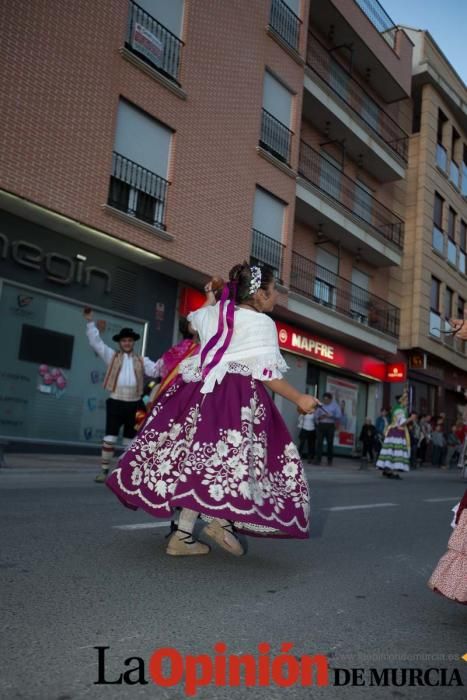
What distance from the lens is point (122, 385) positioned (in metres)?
8.34

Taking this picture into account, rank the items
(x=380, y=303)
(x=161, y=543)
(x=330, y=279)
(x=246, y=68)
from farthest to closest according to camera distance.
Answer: (x=380, y=303) < (x=330, y=279) < (x=246, y=68) < (x=161, y=543)

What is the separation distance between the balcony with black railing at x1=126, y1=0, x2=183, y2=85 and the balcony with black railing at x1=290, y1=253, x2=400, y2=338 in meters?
7.56

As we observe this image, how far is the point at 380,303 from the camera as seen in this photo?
25359 millimetres

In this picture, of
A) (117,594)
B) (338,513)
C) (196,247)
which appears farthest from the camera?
(196,247)

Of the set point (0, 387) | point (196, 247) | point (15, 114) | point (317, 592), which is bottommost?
point (317, 592)

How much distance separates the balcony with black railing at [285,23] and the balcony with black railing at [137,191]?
703cm

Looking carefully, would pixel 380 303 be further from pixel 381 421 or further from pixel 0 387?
pixel 0 387

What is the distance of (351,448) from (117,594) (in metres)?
21.6

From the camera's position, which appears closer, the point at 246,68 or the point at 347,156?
the point at 246,68

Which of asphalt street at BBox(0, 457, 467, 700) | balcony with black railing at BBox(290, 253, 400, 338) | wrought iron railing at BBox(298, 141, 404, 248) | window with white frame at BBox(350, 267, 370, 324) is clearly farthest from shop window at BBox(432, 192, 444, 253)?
asphalt street at BBox(0, 457, 467, 700)

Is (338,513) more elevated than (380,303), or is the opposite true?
(380,303)

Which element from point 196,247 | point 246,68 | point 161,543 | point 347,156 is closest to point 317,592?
point 161,543

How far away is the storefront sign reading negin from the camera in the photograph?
12.0 m

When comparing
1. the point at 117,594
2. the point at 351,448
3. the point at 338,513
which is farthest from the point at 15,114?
the point at 351,448
